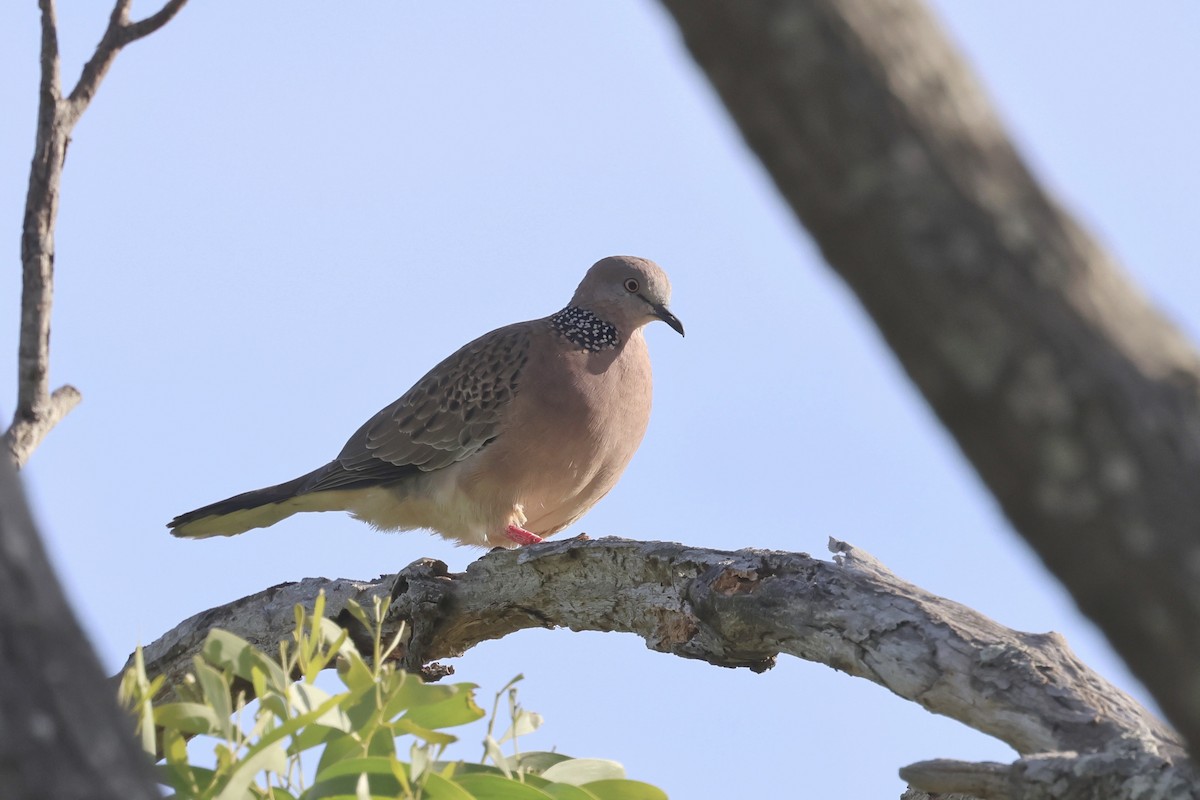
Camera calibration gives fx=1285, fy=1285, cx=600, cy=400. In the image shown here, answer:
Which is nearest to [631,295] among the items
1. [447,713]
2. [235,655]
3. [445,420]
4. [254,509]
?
[445,420]

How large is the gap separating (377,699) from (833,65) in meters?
1.31

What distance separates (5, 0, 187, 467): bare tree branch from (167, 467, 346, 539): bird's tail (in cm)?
288

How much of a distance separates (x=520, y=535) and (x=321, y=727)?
4149mm

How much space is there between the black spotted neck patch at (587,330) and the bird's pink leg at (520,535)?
3.24 ft

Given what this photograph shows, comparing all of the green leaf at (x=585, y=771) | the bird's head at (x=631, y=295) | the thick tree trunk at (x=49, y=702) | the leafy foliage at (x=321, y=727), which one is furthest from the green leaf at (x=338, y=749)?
the bird's head at (x=631, y=295)

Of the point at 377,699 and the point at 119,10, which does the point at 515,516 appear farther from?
the point at 377,699

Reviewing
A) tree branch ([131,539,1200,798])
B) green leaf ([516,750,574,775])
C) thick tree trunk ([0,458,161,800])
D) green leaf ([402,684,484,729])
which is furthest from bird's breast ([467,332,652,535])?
thick tree trunk ([0,458,161,800])

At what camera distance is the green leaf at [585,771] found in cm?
243

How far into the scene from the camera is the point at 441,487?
653cm

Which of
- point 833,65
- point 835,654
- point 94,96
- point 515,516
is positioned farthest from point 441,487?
point 833,65

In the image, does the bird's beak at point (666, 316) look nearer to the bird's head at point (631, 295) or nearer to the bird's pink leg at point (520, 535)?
the bird's head at point (631, 295)

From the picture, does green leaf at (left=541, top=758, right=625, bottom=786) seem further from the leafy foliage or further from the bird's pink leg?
the bird's pink leg

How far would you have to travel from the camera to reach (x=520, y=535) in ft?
20.5

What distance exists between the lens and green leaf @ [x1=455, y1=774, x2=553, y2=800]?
7.20ft
